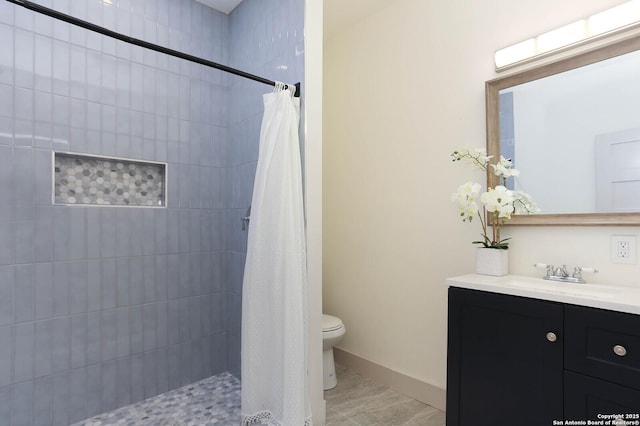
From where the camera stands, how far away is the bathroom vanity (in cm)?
121

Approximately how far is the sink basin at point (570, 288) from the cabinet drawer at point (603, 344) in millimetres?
92

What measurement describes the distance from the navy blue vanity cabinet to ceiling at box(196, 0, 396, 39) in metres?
2.29

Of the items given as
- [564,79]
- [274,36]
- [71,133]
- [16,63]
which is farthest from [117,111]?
[564,79]

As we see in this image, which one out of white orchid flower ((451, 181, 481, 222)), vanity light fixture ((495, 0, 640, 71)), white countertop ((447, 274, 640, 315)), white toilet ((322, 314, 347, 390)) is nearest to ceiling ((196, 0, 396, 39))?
vanity light fixture ((495, 0, 640, 71))

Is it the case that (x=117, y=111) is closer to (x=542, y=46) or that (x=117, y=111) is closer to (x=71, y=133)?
(x=71, y=133)

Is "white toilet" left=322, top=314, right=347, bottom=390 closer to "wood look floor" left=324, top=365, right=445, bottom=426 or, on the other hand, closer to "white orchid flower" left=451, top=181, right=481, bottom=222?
"wood look floor" left=324, top=365, right=445, bottom=426

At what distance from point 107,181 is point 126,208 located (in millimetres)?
202

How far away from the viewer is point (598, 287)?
1554 millimetres

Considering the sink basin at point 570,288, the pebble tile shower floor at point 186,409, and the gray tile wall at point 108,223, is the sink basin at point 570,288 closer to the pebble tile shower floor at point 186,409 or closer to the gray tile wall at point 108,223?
the pebble tile shower floor at point 186,409

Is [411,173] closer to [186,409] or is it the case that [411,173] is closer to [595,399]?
[595,399]

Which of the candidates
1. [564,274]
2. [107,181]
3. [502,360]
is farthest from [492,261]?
[107,181]

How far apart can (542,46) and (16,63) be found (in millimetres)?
2748

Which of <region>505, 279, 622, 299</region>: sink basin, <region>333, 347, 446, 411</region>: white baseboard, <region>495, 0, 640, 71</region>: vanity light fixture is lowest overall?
<region>333, 347, 446, 411</region>: white baseboard

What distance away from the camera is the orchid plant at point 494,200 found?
175cm
